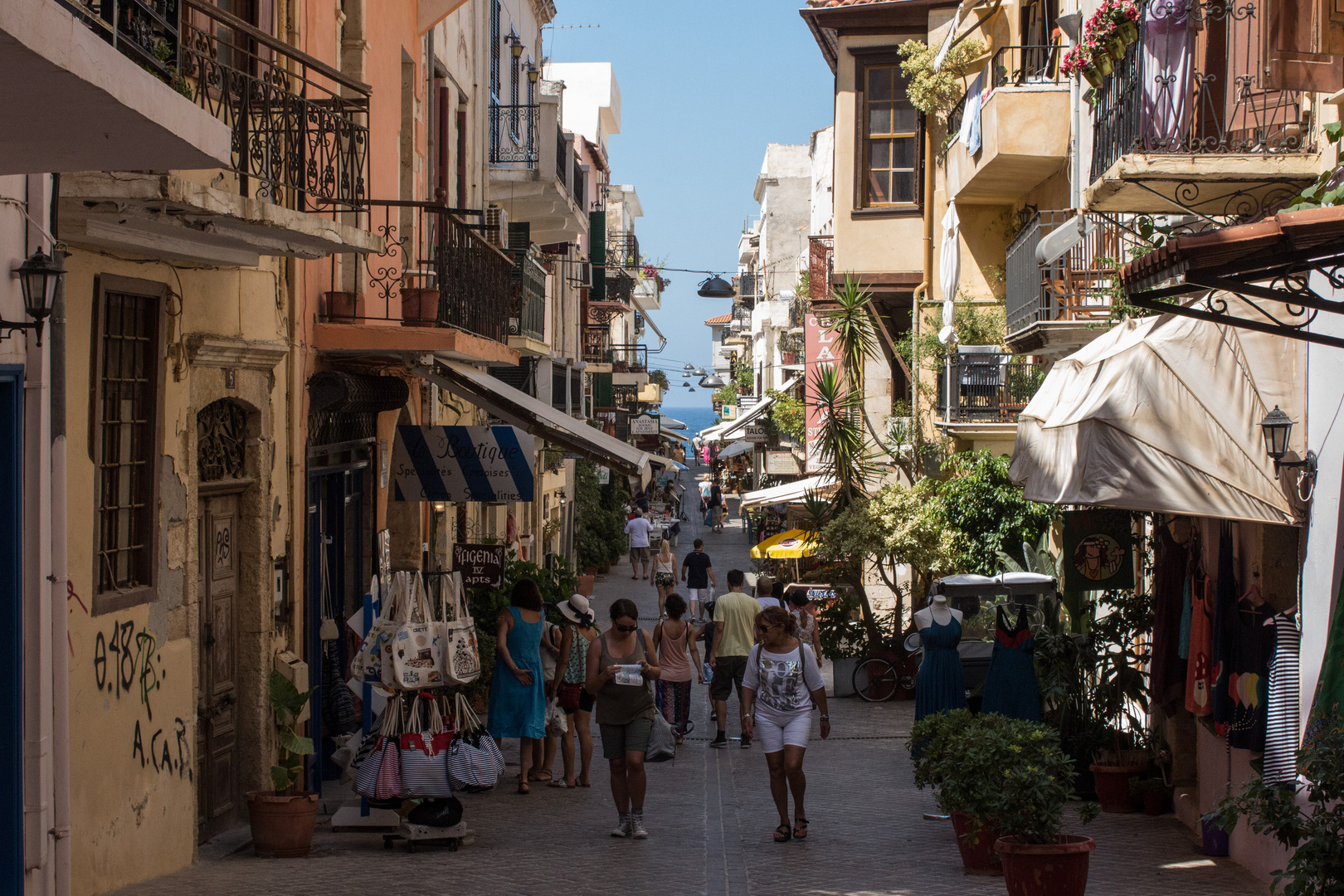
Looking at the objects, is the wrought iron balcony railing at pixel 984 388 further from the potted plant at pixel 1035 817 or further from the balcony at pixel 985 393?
the potted plant at pixel 1035 817

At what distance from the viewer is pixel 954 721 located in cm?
891

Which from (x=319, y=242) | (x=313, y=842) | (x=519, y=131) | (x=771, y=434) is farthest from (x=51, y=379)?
(x=771, y=434)

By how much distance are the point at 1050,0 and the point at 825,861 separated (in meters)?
11.8

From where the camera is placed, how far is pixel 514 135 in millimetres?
21891

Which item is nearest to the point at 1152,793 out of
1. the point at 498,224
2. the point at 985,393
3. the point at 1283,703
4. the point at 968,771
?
the point at 1283,703

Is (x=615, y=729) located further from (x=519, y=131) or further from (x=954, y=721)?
(x=519, y=131)

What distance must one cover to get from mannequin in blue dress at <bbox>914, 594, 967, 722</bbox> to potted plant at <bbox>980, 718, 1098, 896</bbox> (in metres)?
3.73

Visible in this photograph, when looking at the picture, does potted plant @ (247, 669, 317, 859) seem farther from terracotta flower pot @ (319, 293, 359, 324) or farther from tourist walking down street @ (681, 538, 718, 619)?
tourist walking down street @ (681, 538, 718, 619)

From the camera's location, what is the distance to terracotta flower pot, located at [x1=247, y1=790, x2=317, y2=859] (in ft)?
30.0

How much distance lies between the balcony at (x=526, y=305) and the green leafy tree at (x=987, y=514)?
623 centimetres

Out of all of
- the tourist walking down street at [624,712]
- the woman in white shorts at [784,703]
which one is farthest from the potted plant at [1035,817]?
the tourist walking down street at [624,712]

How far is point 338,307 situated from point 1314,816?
342 inches

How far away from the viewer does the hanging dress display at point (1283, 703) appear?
786cm

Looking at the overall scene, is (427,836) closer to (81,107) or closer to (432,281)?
(81,107)
